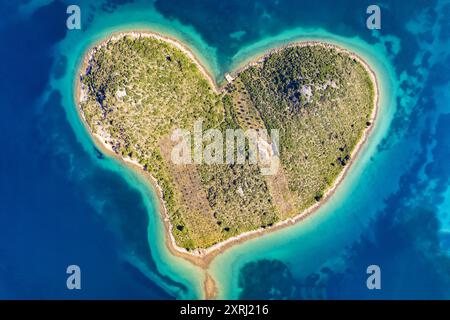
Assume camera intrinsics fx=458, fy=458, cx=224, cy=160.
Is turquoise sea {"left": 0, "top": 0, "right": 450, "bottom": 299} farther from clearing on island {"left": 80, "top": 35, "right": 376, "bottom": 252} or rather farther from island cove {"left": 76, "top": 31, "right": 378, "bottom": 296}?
clearing on island {"left": 80, "top": 35, "right": 376, "bottom": 252}

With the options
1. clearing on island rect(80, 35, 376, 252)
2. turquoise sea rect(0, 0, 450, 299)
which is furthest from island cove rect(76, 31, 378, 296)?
turquoise sea rect(0, 0, 450, 299)

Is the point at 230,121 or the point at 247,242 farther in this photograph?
the point at 247,242

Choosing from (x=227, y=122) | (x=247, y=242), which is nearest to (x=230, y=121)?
(x=227, y=122)

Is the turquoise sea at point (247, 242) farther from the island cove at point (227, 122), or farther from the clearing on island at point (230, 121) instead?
the clearing on island at point (230, 121)

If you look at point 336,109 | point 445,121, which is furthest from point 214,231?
point 445,121

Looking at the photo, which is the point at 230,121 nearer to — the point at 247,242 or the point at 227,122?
the point at 227,122

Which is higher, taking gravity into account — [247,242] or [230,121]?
[230,121]
